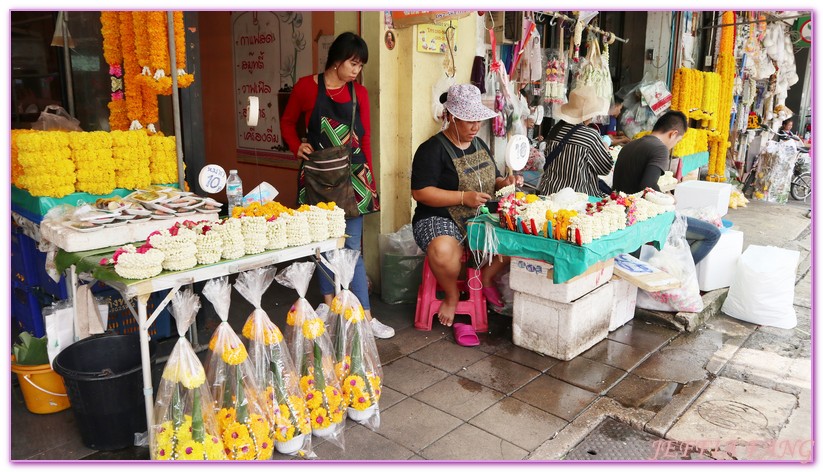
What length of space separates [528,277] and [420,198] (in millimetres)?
955

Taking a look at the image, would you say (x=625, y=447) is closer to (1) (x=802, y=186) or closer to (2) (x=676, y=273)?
(2) (x=676, y=273)

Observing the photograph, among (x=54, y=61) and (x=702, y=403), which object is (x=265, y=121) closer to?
(x=54, y=61)

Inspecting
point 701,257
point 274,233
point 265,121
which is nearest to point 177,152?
point 274,233

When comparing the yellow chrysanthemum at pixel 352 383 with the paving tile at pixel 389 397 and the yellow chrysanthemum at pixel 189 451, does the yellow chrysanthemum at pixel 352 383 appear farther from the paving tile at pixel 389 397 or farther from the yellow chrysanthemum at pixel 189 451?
the yellow chrysanthemum at pixel 189 451

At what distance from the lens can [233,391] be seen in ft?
8.77

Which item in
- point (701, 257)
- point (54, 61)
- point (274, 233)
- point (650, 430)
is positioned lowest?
point (650, 430)

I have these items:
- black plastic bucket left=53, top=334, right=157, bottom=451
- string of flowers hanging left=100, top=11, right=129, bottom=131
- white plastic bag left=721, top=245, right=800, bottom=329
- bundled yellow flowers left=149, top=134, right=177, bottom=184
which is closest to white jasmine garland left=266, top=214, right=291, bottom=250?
black plastic bucket left=53, top=334, right=157, bottom=451

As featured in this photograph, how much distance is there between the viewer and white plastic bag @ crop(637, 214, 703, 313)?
183 inches

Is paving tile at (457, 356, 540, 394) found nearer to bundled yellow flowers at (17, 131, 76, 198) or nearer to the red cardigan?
the red cardigan

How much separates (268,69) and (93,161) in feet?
10.6

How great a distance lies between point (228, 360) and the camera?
2.61 meters

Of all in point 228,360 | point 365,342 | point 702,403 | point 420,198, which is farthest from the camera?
point 420,198

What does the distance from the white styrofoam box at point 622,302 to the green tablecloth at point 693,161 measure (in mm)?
3797

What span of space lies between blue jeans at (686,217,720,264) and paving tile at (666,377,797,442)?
5.29 feet
